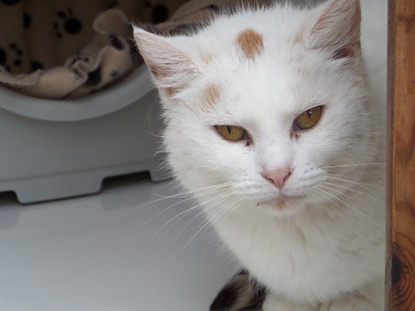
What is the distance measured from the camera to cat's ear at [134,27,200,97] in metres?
1.08

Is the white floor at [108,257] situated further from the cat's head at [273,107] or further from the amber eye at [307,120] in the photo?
the amber eye at [307,120]

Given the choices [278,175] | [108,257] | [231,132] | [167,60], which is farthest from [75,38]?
[278,175]

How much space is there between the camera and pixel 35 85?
1981mm

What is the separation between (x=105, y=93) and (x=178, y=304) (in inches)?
36.4

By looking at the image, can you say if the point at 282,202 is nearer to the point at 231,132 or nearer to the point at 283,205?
the point at 283,205

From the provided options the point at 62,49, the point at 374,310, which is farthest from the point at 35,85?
the point at 374,310

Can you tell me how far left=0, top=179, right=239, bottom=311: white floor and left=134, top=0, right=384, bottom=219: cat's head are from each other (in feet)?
1.45

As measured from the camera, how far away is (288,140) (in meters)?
0.99

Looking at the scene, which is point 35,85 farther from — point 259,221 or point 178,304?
point 259,221

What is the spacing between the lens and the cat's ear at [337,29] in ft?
3.23

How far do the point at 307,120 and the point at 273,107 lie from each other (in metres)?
0.07

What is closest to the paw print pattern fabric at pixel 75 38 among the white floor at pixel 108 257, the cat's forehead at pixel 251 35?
the white floor at pixel 108 257

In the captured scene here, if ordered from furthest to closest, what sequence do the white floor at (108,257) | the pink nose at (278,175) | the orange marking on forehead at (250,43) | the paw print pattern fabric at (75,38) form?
the paw print pattern fabric at (75,38) < the white floor at (108,257) < the orange marking on forehead at (250,43) < the pink nose at (278,175)

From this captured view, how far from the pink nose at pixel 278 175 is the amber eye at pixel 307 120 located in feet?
0.31
